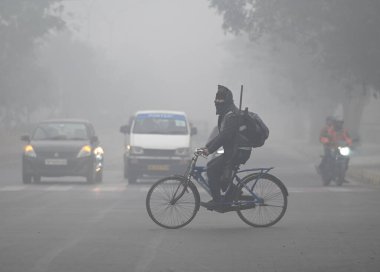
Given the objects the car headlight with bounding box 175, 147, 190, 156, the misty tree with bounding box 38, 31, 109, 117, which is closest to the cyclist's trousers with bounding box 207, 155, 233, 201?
the car headlight with bounding box 175, 147, 190, 156

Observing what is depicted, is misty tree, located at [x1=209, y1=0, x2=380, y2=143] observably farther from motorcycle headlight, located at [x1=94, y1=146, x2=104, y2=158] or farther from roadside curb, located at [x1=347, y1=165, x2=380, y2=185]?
motorcycle headlight, located at [x1=94, y1=146, x2=104, y2=158]

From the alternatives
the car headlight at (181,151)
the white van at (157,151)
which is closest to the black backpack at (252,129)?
the white van at (157,151)

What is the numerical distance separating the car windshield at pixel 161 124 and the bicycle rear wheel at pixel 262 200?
13.1m

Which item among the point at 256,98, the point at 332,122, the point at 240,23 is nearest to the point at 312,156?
the point at 240,23

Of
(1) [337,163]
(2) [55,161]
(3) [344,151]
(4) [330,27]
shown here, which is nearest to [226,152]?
(1) [337,163]

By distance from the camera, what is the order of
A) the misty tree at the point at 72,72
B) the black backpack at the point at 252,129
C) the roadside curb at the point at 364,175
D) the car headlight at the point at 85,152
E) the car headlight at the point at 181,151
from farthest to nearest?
the misty tree at the point at 72,72
the car headlight at the point at 181,151
the roadside curb at the point at 364,175
the car headlight at the point at 85,152
the black backpack at the point at 252,129

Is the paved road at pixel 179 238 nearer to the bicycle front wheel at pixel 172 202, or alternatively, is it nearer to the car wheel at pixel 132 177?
the bicycle front wheel at pixel 172 202

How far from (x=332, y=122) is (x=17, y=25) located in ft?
104

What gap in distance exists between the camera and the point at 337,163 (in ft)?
76.8

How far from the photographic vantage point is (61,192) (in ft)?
69.9

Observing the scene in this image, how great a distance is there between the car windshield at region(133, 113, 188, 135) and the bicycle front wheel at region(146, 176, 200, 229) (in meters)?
13.2

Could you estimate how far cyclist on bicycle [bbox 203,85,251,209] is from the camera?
1297 centimetres

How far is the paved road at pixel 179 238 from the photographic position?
387 inches

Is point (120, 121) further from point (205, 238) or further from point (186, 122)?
point (205, 238)
